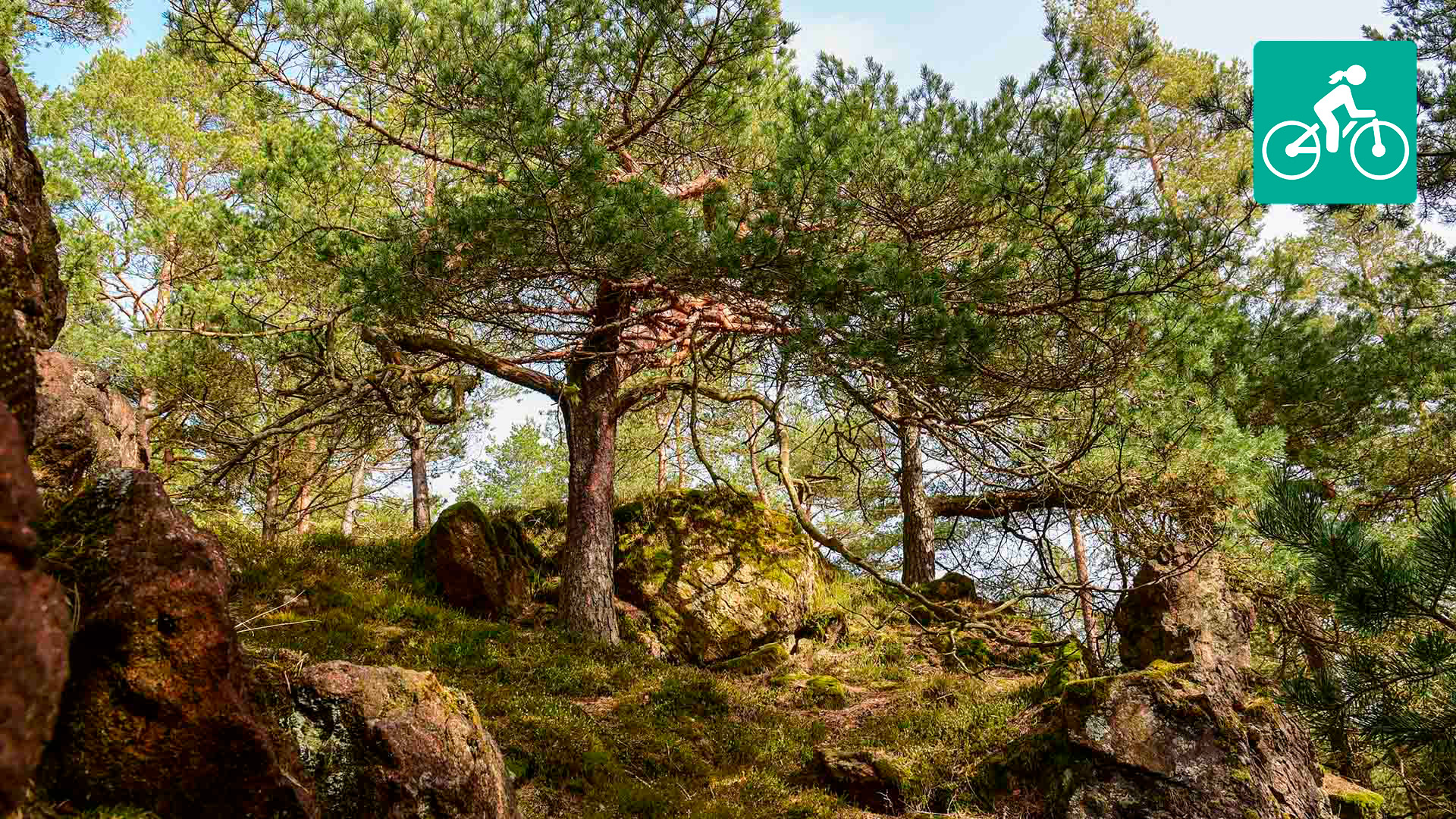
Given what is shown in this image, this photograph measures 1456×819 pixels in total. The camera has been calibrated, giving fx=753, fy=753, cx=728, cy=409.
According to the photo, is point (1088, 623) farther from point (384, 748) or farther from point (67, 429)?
point (67, 429)

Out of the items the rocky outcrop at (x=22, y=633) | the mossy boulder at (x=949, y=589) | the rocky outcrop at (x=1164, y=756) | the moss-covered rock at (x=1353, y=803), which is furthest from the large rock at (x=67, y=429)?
the mossy boulder at (x=949, y=589)

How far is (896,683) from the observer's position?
10914 millimetres

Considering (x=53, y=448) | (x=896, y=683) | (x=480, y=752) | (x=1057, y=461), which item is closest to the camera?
(x=53, y=448)

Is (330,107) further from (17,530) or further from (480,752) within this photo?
(17,530)

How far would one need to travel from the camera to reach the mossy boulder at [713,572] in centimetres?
1191

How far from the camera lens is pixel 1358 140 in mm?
8367

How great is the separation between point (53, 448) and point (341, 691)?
1721 millimetres

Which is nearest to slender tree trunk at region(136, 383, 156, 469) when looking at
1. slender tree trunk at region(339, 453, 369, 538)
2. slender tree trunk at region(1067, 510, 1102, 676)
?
slender tree trunk at region(339, 453, 369, 538)

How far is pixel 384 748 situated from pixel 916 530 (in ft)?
38.7

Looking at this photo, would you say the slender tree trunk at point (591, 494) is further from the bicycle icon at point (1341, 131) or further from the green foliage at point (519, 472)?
the green foliage at point (519, 472)

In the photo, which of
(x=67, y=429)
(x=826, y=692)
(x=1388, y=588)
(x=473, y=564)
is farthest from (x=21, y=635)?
(x=473, y=564)

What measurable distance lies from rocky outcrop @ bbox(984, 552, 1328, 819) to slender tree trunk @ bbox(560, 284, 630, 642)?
6257mm

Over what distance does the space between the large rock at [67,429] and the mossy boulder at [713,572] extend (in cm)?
856

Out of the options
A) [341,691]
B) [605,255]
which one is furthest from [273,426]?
[341,691]
